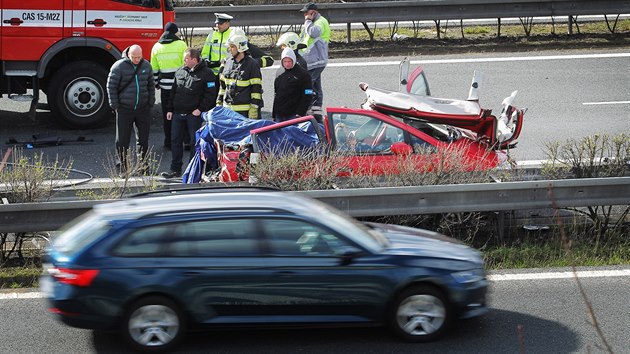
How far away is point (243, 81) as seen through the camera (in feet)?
39.9

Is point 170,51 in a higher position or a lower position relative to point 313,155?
higher

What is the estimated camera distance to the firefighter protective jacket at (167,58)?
530 inches

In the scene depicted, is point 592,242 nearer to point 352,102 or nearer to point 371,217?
point 371,217

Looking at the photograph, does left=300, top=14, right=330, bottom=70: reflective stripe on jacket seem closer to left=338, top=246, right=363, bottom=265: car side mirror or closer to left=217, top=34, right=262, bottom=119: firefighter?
left=217, top=34, right=262, bottom=119: firefighter

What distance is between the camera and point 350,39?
19.3m

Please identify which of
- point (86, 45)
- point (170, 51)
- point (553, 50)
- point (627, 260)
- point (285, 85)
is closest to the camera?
point (627, 260)

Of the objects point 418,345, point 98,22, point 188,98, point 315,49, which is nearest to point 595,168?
point 418,345

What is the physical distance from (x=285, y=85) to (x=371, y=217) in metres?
3.03

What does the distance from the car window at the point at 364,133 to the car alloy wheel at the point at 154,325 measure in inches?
149

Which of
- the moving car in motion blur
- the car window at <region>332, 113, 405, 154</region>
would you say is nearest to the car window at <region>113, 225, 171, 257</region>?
the moving car in motion blur

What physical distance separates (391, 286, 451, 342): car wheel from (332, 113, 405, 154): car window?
3290mm

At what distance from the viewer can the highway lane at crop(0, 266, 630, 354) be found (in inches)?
282

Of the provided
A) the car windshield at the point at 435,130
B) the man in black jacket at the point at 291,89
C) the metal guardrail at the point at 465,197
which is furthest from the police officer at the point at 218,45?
the metal guardrail at the point at 465,197

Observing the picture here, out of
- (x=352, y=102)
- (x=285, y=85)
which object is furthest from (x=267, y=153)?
(x=352, y=102)
